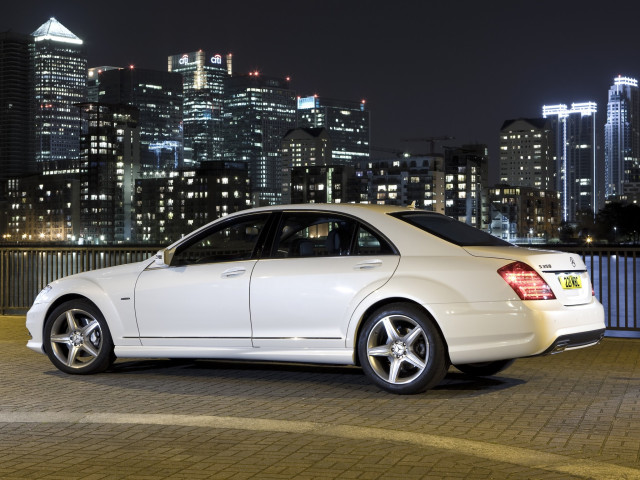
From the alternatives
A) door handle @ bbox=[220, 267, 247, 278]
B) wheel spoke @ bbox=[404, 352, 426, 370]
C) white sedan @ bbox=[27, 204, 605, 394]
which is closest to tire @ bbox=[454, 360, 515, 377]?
white sedan @ bbox=[27, 204, 605, 394]

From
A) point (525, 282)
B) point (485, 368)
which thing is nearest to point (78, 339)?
point (485, 368)

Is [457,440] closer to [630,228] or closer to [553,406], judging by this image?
[553,406]

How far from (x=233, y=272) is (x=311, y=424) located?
235cm

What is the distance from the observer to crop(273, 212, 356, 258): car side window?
354 inches

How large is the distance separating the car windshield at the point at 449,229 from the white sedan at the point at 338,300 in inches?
0.8

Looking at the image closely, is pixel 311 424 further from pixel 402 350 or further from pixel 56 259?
pixel 56 259

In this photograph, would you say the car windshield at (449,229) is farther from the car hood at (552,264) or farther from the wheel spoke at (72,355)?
the wheel spoke at (72,355)

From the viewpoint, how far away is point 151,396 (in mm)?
8641

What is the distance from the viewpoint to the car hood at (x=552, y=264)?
27.6 ft

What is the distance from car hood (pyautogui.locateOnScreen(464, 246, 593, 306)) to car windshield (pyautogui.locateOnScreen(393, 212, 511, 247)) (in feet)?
0.80

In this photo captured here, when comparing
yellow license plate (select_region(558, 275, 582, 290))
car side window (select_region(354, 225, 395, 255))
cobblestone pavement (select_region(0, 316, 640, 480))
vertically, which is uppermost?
car side window (select_region(354, 225, 395, 255))

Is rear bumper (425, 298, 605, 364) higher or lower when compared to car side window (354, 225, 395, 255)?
lower

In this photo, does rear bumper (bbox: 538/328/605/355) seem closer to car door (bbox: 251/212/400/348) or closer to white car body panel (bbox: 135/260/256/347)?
car door (bbox: 251/212/400/348)

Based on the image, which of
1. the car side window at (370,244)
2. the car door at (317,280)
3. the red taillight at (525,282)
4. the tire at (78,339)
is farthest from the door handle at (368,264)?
the tire at (78,339)
